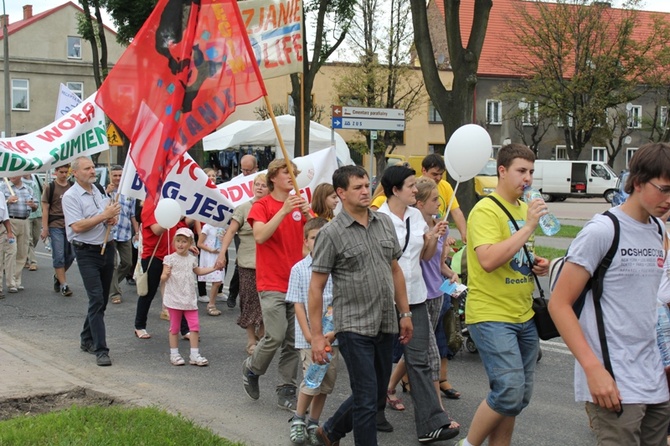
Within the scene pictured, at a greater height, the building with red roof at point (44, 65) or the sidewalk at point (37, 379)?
the building with red roof at point (44, 65)

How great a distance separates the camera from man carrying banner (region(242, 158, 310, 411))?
660cm

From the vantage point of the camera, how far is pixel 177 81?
7.19 meters

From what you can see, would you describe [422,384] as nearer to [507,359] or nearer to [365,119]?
[507,359]

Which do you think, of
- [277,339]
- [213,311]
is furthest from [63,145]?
[277,339]

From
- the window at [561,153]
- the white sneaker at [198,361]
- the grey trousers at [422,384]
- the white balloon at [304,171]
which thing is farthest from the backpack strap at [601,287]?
the window at [561,153]

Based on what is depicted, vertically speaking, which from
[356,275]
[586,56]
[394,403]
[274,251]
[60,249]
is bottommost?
[394,403]

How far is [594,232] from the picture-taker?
3502 millimetres

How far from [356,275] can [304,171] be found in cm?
436

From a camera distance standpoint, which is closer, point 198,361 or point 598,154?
point 198,361

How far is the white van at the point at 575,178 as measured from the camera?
4253 centimetres

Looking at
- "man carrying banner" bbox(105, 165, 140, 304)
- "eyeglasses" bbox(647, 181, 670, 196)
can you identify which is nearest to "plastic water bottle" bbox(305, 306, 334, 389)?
"eyeglasses" bbox(647, 181, 670, 196)

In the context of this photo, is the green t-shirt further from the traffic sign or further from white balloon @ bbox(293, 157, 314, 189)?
the traffic sign

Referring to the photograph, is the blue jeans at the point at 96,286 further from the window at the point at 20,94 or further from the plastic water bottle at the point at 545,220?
the window at the point at 20,94

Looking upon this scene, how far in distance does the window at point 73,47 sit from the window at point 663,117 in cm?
3886
